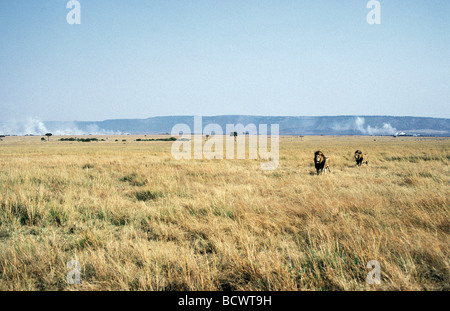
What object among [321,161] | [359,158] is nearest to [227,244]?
[321,161]

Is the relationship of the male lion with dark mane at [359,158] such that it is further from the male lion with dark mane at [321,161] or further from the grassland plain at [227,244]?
the grassland plain at [227,244]

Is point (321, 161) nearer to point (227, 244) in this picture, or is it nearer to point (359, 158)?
point (359, 158)

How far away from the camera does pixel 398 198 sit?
6.23 meters

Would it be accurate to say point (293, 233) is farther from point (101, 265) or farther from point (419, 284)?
point (101, 265)

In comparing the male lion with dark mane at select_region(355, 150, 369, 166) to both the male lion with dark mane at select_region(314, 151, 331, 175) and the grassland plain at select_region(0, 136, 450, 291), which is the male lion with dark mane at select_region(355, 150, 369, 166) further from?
the grassland plain at select_region(0, 136, 450, 291)

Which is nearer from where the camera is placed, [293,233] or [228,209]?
[293,233]

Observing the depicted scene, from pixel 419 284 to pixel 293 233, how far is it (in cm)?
196

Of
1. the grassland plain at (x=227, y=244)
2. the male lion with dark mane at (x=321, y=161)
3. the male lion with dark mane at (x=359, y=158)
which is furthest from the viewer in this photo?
the male lion with dark mane at (x=359, y=158)

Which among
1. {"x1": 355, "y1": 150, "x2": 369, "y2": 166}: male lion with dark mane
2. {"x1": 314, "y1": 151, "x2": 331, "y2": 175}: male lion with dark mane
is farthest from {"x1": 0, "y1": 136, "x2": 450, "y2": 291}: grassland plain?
{"x1": 355, "y1": 150, "x2": 369, "y2": 166}: male lion with dark mane

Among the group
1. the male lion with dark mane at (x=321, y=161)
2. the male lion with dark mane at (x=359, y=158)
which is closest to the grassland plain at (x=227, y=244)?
the male lion with dark mane at (x=321, y=161)

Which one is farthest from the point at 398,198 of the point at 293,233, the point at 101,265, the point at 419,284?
the point at 101,265

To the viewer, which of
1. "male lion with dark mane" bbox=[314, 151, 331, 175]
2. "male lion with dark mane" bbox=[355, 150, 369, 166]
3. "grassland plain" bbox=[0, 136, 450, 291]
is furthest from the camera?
"male lion with dark mane" bbox=[355, 150, 369, 166]

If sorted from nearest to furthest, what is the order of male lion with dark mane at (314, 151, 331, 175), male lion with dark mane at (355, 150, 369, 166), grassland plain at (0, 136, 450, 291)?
1. grassland plain at (0, 136, 450, 291)
2. male lion with dark mane at (314, 151, 331, 175)
3. male lion with dark mane at (355, 150, 369, 166)
